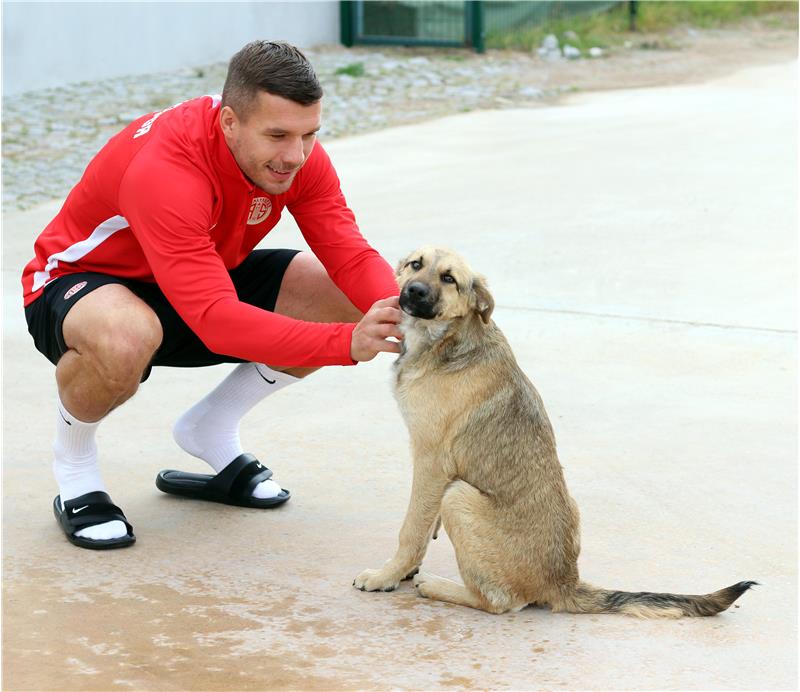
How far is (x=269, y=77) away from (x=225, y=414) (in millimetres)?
1273

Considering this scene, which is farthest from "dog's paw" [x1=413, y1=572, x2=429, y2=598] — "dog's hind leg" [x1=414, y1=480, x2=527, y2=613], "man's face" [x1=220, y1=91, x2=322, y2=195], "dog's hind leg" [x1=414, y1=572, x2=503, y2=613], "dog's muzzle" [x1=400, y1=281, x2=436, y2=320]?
"man's face" [x1=220, y1=91, x2=322, y2=195]

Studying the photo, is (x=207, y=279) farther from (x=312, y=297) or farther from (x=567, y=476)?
(x=567, y=476)

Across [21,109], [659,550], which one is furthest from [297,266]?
[21,109]

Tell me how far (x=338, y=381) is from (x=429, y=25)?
1068 cm

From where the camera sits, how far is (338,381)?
516 cm

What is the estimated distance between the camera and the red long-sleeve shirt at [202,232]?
11.1 feet

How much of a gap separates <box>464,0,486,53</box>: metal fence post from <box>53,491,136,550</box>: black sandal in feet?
38.9

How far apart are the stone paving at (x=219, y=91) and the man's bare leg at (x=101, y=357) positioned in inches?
192

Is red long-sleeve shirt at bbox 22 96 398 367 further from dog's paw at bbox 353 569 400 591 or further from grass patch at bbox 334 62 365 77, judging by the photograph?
grass patch at bbox 334 62 365 77

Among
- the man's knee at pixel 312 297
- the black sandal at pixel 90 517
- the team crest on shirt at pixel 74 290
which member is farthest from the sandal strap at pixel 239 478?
the team crest on shirt at pixel 74 290

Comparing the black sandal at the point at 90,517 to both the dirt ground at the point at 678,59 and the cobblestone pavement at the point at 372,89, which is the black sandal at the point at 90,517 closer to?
the cobblestone pavement at the point at 372,89

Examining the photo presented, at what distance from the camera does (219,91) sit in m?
12.2

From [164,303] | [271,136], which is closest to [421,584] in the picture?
[164,303]

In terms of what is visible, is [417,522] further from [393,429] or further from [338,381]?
[338,381]
